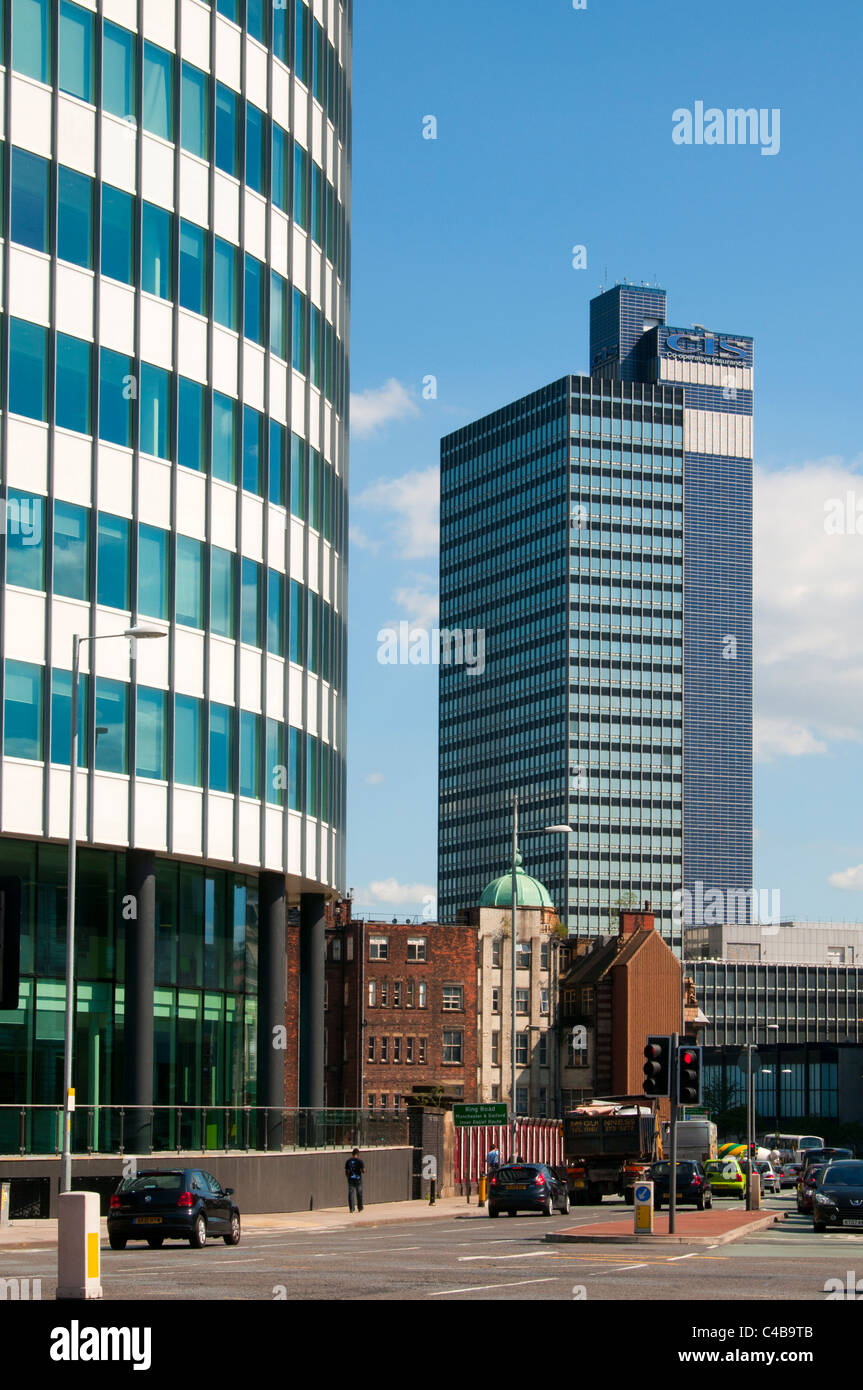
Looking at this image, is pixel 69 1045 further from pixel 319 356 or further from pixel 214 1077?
pixel 319 356

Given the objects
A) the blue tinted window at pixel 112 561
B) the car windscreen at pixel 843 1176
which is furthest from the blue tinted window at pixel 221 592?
the car windscreen at pixel 843 1176

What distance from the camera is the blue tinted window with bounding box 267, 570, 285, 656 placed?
49.7 meters

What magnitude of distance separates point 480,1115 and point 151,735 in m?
19.1

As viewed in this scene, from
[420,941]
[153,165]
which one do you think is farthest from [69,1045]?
[420,941]

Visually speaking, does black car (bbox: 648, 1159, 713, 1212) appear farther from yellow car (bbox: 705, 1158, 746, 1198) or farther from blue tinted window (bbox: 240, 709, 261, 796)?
yellow car (bbox: 705, 1158, 746, 1198)

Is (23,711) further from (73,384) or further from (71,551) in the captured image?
(73,384)

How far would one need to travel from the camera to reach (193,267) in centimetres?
4681

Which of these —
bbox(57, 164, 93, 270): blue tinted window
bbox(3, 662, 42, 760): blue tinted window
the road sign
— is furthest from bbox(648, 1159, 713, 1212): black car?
bbox(57, 164, 93, 270): blue tinted window

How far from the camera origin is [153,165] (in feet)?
148

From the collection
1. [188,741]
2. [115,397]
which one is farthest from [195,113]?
[188,741]

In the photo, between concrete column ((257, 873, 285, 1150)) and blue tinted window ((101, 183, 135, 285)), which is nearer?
blue tinted window ((101, 183, 135, 285))

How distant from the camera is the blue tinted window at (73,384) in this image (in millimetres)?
42281

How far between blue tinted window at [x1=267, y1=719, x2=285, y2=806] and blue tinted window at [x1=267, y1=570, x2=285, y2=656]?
6.51ft
